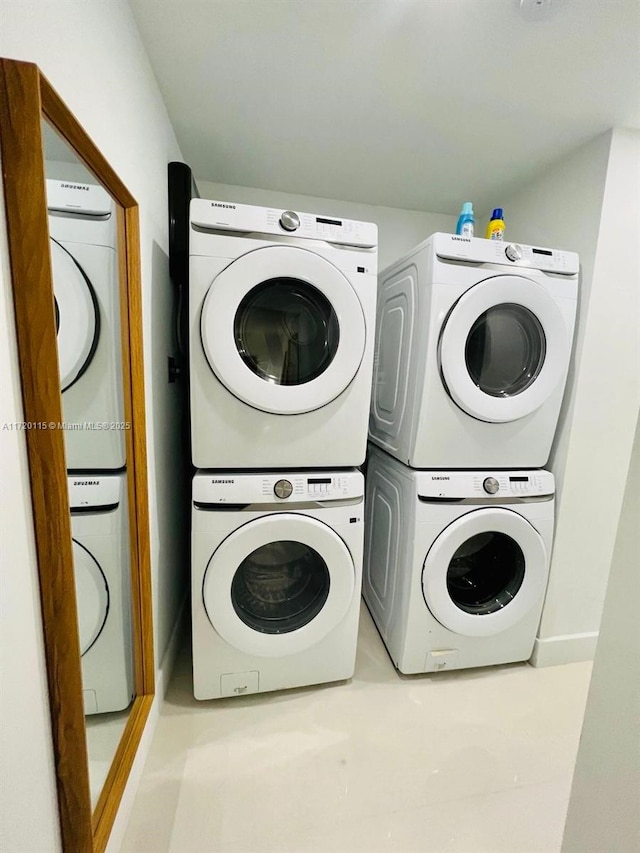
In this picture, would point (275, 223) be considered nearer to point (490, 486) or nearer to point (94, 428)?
point (94, 428)

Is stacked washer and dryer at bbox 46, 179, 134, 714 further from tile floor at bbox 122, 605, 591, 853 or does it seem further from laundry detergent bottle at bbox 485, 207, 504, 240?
laundry detergent bottle at bbox 485, 207, 504, 240

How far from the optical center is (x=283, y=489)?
1.24 metres

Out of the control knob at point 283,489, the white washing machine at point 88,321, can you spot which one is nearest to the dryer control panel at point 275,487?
the control knob at point 283,489

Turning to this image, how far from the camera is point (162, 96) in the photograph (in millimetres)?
1296

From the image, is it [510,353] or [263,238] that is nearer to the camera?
[263,238]

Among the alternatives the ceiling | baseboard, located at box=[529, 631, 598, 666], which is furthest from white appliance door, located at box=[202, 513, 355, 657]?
the ceiling

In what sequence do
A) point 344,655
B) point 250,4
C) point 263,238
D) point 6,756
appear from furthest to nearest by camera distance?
point 344,655, point 263,238, point 250,4, point 6,756

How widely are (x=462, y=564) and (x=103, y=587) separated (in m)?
1.34

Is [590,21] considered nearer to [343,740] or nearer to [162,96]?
[162,96]

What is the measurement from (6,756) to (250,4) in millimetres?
1653

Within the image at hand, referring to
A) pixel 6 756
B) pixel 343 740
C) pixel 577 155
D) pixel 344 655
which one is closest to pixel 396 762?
pixel 343 740

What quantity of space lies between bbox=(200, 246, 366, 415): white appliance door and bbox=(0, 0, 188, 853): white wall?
0.25 metres

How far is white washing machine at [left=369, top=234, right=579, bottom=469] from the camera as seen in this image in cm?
130

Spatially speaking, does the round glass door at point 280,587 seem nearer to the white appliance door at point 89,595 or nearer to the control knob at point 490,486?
the white appliance door at point 89,595
